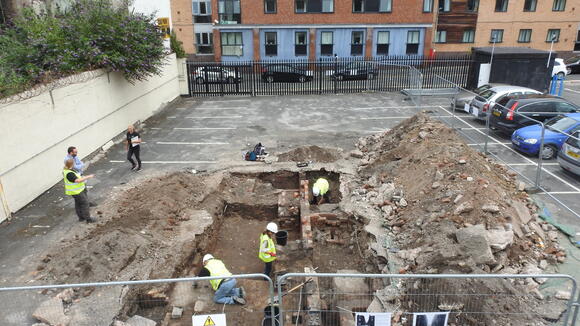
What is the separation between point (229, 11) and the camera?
34.8 metres

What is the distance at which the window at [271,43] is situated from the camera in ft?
115

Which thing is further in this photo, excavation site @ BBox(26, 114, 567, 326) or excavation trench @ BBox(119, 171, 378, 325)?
excavation trench @ BBox(119, 171, 378, 325)

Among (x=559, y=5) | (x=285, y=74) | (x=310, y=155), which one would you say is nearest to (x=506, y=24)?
(x=559, y=5)

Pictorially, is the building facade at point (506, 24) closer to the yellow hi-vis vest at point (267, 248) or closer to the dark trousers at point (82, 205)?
the yellow hi-vis vest at point (267, 248)

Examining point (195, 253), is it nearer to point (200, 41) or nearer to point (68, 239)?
point (68, 239)

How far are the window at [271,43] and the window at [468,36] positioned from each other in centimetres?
1731

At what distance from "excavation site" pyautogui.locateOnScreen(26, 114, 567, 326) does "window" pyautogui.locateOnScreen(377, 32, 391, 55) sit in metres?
24.0

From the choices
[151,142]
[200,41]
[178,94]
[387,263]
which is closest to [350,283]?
[387,263]

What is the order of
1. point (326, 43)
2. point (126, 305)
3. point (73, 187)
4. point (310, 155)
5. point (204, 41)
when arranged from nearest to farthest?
point (126, 305), point (73, 187), point (310, 155), point (326, 43), point (204, 41)

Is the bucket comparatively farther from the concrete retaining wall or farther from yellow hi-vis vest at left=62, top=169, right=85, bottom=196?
the concrete retaining wall

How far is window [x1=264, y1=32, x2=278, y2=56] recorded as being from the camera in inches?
1384

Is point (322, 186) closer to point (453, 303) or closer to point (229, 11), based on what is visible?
point (453, 303)

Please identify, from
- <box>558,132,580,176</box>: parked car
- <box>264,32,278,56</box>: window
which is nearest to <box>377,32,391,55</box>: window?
<box>264,32,278,56</box>: window

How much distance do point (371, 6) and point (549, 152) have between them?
24933mm
